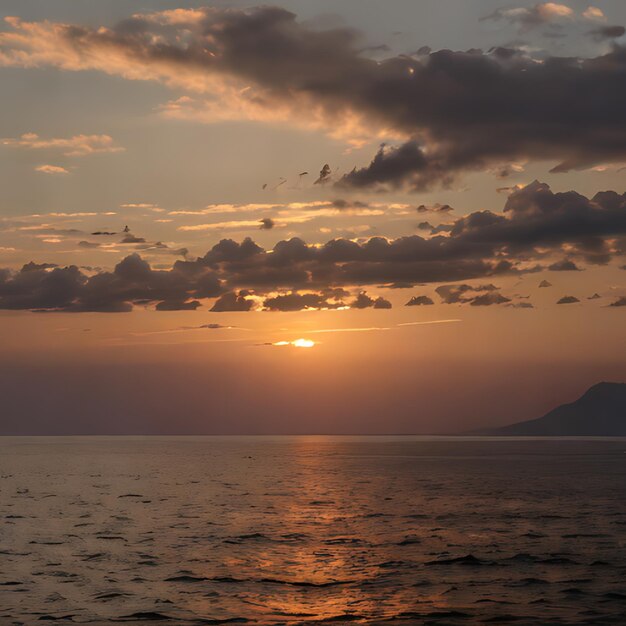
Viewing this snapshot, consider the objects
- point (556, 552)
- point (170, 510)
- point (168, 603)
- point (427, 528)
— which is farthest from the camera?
point (170, 510)

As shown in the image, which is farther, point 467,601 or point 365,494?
point 365,494

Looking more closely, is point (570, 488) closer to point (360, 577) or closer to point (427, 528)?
point (427, 528)

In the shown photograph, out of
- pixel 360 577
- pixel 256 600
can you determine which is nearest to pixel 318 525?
pixel 360 577

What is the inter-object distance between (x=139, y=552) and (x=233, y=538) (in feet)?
30.5

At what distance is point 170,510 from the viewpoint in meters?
84.4

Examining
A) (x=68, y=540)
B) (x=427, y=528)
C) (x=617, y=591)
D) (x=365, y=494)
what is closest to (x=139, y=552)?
(x=68, y=540)

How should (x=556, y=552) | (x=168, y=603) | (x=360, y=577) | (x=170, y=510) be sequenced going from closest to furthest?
1. (x=168, y=603)
2. (x=360, y=577)
3. (x=556, y=552)
4. (x=170, y=510)

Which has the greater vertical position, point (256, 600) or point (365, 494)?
point (256, 600)

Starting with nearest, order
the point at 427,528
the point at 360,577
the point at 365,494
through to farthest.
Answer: the point at 360,577
the point at 427,528
the point at 365,494

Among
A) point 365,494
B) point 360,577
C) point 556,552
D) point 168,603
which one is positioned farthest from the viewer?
point 365,494

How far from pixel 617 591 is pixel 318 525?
31.7 metres

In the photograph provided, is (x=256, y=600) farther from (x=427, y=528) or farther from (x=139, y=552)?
(x=427, y=528)

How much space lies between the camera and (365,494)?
10450 cm

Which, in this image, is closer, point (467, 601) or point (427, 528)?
point (467, 601)
